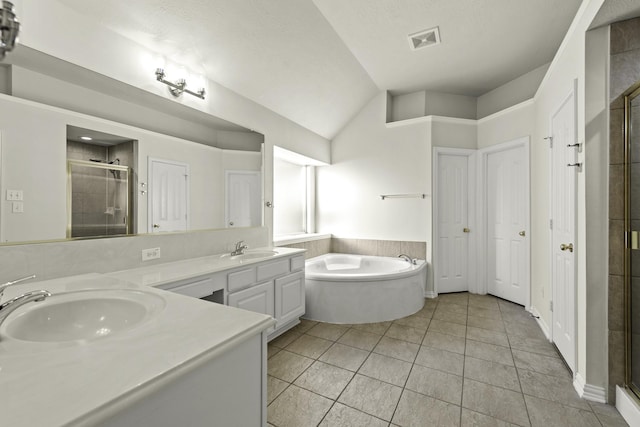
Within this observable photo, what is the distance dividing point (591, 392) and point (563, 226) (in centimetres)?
113

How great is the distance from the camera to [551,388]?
6.34 feet

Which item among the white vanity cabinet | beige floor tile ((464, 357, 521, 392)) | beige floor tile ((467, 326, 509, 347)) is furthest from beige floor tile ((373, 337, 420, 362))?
the white vanity cabinet

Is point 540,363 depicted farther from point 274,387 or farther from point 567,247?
point 274,387

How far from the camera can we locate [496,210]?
12.6 feet

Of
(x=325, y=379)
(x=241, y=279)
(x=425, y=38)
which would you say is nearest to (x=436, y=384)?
(x=325, y=379)

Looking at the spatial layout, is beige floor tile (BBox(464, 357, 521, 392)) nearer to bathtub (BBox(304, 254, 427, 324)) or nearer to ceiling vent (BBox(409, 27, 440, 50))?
bathtub (BBox(304, 254, 427, 324))

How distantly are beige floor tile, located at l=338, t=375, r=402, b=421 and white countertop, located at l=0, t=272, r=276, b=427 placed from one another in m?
1.23

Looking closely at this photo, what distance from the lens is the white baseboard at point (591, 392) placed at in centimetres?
178

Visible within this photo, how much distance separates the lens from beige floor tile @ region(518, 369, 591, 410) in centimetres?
180

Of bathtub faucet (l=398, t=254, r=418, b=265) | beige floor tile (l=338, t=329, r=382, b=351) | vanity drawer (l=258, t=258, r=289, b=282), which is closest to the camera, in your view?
vanity drawer (l=258, t=258, r=289, b=282)

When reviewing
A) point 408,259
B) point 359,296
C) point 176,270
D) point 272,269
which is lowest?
point 359,296

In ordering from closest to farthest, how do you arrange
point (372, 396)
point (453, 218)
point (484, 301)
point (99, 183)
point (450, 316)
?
1. point (99, 183)
2. point (372, 396)
3. point (450, 316)
4. point (484, 301)
5. point (453, 218)

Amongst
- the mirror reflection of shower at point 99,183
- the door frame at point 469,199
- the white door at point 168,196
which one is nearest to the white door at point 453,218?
the door frame at point 469,199

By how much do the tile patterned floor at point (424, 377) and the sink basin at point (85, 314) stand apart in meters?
1.07
